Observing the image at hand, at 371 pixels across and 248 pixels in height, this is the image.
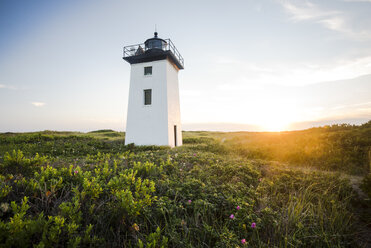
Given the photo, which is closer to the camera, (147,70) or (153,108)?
(153,108)

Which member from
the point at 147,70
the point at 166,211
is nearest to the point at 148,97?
the point at 147,70

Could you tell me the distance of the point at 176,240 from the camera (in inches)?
105

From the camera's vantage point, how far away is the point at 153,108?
51.7 ft

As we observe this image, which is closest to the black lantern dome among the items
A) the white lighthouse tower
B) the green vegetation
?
the white lighthouse tower

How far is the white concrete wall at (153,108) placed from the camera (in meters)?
15.5

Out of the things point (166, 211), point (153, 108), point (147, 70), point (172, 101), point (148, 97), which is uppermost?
point (147, 70)

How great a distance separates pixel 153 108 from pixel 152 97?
3.51ft

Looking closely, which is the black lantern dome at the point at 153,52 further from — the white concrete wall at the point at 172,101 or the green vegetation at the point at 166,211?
the green vegetation at the point at 166,211

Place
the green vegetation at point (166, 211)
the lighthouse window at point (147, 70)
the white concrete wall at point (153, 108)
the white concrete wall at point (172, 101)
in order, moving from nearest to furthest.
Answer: the green vegetation at point (166, 211) → the white concrete wall at point (153, 108) → the white concrete wall at point (172, 101) → the lighthouse window at point (147, 70)

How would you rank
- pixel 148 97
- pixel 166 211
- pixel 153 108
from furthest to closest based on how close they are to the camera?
pixel 148 97
pixel 153 108
pixel 166 211

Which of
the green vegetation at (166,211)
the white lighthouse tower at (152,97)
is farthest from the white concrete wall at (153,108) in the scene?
the green vegetation at (166,211)

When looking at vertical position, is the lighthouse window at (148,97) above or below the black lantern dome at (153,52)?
below

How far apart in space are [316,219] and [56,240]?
16.3ft

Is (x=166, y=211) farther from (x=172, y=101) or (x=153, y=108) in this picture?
(x=172, y=101)
